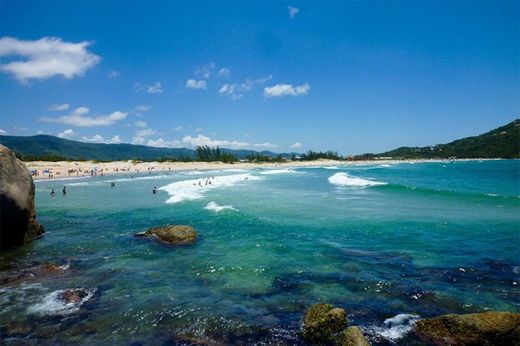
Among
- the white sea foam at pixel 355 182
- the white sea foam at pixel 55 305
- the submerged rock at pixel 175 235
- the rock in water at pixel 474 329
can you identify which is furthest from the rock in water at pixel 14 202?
the white sea foam at pixel 355 182

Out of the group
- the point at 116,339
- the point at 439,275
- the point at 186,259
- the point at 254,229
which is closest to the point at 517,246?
the point at 439,275

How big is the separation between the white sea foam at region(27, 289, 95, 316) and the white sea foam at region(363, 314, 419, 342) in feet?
27.1

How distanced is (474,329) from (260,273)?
7456 millimetres

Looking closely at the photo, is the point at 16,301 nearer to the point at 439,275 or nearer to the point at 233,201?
the point at 439,275

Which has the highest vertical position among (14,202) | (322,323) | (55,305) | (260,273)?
(14,202)

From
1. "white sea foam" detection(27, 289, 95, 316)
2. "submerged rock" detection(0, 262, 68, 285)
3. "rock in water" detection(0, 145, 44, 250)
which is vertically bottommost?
"white sea foam" detection(27, 289, 95, 316)

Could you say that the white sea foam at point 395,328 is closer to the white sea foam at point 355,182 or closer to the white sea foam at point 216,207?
the white sea foam at point 216,207

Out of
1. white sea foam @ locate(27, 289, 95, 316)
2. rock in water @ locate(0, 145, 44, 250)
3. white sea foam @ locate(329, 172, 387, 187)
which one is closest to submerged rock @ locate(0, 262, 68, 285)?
white sea foam @ locate(27, 289, 95, 316)

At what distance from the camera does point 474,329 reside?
8.41m

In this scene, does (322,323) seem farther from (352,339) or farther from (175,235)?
(175,235)

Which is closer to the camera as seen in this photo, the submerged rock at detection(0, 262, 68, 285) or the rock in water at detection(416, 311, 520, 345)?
the rock in water at detection(416, 311, 520, 345)

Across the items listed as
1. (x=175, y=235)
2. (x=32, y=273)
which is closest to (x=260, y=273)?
(x=175, y=235)

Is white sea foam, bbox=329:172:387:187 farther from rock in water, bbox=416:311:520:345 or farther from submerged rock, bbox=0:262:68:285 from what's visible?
rock in water, bbox=416:311:520:345

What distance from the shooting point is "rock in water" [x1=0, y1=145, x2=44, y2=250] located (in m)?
16.0
